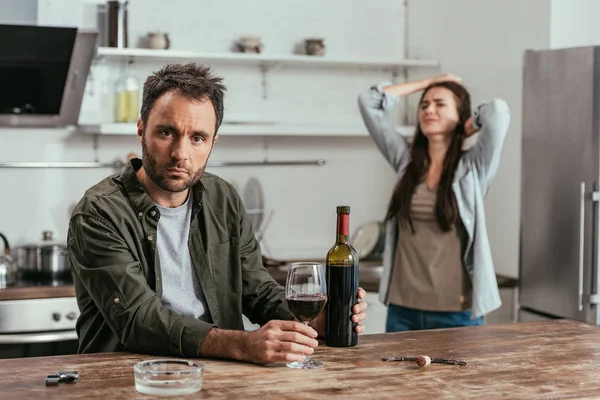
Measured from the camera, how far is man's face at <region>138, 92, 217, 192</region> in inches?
87.7

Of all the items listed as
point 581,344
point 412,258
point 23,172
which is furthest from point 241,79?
point 581,344

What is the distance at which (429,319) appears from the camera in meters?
3.56

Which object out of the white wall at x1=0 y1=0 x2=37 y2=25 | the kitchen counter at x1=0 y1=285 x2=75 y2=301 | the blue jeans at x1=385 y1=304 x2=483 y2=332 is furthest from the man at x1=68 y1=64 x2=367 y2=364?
the white wall at x1=0 y1=0 x2=37 y2=25

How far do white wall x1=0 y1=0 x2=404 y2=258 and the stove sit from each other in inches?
26.8

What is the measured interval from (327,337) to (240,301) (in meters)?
0.30

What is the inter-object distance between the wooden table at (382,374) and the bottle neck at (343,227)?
0.88 feet

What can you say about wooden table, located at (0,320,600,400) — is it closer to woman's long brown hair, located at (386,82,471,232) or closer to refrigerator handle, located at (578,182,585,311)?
woman's long brown hair, located at (386,82,471,232)

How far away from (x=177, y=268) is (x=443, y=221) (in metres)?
1.51

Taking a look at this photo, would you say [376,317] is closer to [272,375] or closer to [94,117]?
[94,117]

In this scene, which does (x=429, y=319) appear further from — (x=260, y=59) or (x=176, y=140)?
(x=260, y=59)

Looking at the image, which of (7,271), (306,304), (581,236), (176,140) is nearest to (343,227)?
(306,304)

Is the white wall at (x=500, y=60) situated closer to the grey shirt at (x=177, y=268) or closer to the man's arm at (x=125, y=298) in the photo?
the grey shirt at (x=177, y=268)

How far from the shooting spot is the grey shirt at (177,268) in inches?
90.2

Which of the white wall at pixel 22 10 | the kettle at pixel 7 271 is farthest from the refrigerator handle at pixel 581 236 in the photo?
the white wall at pixel 22 10
